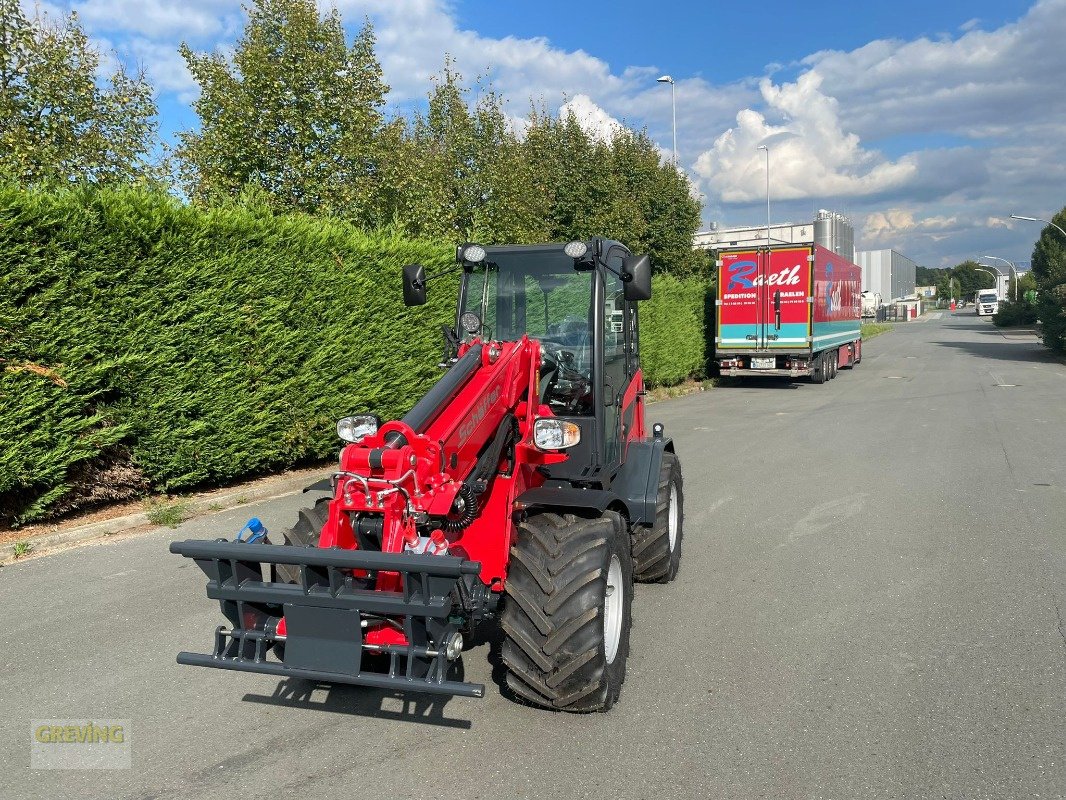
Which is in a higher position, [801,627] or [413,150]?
[413,150]

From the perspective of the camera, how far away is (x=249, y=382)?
27.0ft

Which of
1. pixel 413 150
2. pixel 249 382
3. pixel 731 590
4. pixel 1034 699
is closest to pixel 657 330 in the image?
pixel 413 150

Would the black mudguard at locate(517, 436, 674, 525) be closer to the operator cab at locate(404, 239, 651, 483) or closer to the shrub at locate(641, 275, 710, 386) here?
the operator cab at locate(404, 239, 651, 483)

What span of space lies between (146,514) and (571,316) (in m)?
4.88

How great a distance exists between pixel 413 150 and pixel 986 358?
23.5m

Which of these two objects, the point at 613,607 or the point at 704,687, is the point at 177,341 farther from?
the point at 704,687

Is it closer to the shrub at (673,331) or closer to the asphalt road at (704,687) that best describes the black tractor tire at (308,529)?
the asphalt road at (704,687)

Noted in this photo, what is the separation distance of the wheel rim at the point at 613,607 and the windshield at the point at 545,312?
1.10 metres

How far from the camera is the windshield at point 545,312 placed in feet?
15.2

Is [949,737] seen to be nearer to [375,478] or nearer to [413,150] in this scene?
[375,478]

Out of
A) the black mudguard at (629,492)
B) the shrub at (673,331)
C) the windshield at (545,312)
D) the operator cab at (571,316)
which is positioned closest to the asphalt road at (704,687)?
the black mudguard at (629,492)

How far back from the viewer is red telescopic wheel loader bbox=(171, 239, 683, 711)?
3008 mm

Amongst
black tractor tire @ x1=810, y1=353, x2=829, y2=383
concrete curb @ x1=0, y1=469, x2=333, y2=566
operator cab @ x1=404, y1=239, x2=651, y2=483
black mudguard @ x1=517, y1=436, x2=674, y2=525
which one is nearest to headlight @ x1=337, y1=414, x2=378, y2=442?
black mudguard @ x1=517, y1=436, x2=674, y2=525

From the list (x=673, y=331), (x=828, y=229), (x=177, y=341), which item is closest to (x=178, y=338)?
(x=177, y=341)
